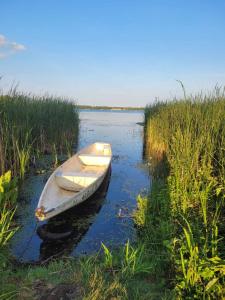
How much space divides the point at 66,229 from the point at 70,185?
4.49 ft

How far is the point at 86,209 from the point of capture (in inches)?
241

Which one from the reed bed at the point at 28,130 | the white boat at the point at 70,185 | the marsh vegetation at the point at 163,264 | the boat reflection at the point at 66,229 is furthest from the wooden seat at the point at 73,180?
the marsh vegetation at the point at 163,264

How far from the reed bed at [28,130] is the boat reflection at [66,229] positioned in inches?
64.2

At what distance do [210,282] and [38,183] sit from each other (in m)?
5.80

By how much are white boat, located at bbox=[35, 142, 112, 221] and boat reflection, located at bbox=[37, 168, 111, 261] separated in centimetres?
27

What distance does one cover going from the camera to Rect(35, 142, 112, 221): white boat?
487cm

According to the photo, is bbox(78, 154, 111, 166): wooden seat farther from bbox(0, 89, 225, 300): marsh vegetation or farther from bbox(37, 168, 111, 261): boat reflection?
bbox(0, 89, 225, 300): marsh vegetation

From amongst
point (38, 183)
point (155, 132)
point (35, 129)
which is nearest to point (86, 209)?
point (38, 183)

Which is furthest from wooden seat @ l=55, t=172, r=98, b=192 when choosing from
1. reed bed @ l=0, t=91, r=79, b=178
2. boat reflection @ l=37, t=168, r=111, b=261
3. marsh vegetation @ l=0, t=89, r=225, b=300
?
marsh vegetation @ l=0, t=89, r=225, b=300

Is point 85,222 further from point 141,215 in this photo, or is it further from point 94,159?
point 94,159

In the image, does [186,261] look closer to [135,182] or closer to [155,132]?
[135,182]

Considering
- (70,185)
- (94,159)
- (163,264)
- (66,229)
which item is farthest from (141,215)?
(94,159)

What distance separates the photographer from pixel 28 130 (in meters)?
8.09

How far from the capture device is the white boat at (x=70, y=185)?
16.0ft
